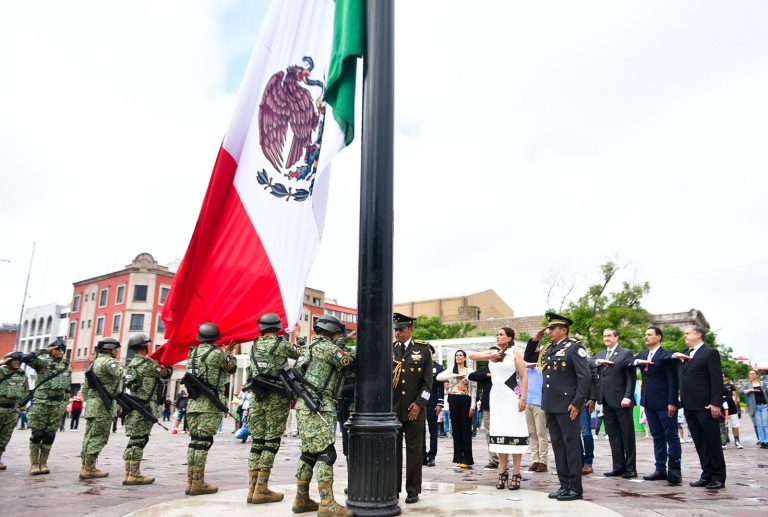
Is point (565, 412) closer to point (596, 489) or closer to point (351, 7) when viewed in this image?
point (596, 489)

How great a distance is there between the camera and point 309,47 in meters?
6.50

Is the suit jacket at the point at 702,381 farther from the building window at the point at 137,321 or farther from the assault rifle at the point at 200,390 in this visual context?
the building window at the point at 137,321

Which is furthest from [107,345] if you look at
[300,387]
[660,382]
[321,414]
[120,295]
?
[120,295]

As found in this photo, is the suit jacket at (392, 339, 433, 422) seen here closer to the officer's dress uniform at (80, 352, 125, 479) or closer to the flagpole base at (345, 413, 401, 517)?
the flagpole base at (345, 413, 401, 517)

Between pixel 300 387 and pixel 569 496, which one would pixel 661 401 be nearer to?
pixel 569 496

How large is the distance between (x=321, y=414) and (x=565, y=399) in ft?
9.08

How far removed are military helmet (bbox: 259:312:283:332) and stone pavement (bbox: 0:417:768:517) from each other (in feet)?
5.87

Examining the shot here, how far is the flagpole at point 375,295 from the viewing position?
4766 millimetres

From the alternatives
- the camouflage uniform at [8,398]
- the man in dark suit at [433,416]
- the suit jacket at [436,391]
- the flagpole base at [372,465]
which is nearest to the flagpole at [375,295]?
the flagpole base at [372,465]

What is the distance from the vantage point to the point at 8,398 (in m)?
8.95

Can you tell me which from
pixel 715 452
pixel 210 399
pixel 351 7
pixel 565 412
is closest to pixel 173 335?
pixel 210 399

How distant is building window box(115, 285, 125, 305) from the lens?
176 feet

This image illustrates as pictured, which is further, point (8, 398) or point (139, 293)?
point (139, 293)

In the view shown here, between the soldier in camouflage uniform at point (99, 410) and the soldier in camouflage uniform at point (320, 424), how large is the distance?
3807 millimetres
